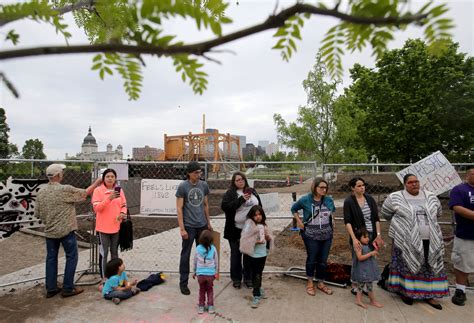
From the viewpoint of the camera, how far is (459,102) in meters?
14.4

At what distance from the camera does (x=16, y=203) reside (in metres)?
4.77

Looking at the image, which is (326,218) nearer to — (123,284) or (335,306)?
(335,306)

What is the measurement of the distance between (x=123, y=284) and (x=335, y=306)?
276cm

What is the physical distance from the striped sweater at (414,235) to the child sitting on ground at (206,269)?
2.36 metres

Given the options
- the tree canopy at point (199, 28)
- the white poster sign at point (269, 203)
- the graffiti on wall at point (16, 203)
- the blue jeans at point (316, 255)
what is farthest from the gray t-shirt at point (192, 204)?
the tree canopy at point (199, 28)

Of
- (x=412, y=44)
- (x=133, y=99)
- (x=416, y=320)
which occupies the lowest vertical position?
(x=416, y=320)

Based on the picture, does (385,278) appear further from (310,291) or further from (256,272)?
(256,272)

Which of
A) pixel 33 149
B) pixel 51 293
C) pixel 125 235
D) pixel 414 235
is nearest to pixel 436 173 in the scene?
pixel 414 235

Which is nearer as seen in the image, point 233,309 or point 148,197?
point 233,309

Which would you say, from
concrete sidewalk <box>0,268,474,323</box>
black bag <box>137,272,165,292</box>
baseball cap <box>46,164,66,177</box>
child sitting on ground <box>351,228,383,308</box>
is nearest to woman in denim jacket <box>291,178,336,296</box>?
concrete sidewalk <box>0,268,474,323</box>

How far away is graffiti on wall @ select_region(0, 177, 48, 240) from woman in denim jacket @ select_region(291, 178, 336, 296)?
153 inches

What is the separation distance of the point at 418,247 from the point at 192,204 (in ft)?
9.65

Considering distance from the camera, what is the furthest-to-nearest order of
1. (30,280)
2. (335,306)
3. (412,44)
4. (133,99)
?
(412,44) < (30,280) < (335,306) < (133,99)

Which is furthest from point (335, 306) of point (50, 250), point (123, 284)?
point (50, 250)
